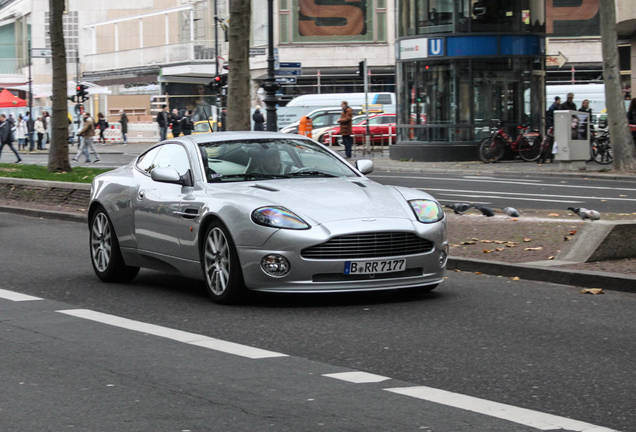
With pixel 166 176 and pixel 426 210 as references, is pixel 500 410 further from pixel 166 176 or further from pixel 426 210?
pixel 166 176

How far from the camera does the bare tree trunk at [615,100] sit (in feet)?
80.3

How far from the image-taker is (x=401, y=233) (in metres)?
8.11

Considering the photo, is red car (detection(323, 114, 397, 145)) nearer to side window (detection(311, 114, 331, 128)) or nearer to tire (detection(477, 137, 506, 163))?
side window (detection(311, 114, 331, 128))

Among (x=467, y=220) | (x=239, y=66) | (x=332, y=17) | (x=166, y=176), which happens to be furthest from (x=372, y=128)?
(x=166, y=176)

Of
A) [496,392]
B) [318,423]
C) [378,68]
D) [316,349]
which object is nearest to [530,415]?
[496,392]

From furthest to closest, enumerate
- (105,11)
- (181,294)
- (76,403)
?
(105,11) → (181,294) → (76,403)

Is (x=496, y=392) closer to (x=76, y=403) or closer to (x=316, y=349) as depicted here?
(x=316, y=349)

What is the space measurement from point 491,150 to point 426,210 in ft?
74.3

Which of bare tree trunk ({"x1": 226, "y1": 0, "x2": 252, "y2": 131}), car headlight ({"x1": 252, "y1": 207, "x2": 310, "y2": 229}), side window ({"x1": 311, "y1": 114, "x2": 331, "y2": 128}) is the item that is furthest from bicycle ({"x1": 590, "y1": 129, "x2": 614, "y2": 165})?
side window ({"x1": 311, "y1": 114, "x2": 331, "y2": 128})

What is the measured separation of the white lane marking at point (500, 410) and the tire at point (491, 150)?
2570cm

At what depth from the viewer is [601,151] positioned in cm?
2755

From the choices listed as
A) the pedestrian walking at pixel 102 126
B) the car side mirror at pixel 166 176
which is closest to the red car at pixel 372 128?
the pedestrian walking at pixel 102 126

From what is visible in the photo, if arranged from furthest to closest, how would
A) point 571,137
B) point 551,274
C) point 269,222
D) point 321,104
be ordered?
point 321,104 → point 571,137 → point 551,274 → point 269,222

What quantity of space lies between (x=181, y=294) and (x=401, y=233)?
2.08 metres
